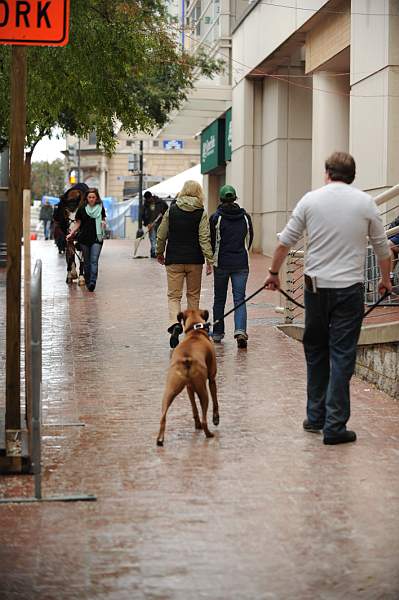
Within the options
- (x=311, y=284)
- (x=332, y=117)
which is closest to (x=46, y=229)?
(x=332, y=117)

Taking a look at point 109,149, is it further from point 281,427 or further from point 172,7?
point 172,7

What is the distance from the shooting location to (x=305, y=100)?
2812 cm

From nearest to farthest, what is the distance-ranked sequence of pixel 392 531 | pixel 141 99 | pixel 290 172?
pixel 392 531 < pixel 290 172 < pixel 141 99

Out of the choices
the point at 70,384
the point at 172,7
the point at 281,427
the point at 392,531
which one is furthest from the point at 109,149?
the point at 172,7

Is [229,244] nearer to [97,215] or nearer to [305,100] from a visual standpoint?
[97,215]

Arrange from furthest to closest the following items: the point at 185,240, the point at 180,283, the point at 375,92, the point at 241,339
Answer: the point at 375,92 < the point at 180,283 < the point at 185,240 < the point at 241,339

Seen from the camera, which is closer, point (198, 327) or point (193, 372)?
point (193, 372)

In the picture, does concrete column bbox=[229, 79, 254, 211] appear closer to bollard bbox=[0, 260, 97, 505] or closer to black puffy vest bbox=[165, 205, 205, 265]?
black puffy vest bbox=[165, 205, 205, 265]

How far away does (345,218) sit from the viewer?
7.11 m

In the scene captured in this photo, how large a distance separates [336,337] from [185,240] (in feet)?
15.7

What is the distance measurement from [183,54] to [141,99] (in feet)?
16.8

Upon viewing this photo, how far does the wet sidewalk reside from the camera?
4.69 meters

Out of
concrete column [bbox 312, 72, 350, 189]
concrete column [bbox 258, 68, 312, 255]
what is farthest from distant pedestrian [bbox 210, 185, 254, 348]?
concrete column [bbox 258, 68, 312, 255]

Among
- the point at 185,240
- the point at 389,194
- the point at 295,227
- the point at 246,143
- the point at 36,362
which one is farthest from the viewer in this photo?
the point at 246,143
